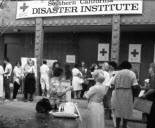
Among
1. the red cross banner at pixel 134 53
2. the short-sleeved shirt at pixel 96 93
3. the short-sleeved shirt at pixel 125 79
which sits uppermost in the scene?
the red cross banner at pixel 134 53

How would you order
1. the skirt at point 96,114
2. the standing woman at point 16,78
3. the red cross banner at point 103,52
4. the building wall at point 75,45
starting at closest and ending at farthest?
the skirt at point 96,114, the standing woman at point 16,78, the red cross banner at point 103,52, the building wall at point 75,45

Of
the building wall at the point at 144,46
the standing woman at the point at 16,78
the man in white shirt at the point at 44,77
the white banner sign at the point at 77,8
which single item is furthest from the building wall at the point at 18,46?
the standing woman at the point at 16,78

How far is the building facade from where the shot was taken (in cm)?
1769

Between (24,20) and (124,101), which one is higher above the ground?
(24,20)

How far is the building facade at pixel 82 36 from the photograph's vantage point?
17.7 m

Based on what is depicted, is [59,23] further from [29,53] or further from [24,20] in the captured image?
[29,53]

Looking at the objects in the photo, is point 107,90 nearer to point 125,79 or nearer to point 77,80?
point 125,79

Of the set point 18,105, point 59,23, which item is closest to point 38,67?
point 59,23

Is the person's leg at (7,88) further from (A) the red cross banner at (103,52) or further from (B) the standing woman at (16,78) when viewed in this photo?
(A) the red cross banner at (103,52)

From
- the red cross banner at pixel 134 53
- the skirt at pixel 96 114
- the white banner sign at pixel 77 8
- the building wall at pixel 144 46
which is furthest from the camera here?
the building wall at pixel 144 46

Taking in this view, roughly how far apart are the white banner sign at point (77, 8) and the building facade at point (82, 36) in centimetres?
29

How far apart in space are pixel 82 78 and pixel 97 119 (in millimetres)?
10145

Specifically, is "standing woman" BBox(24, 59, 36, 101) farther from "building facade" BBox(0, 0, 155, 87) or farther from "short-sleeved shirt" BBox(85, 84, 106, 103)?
"short-sleeved shirt" BBox(85, 84, 106, 103)

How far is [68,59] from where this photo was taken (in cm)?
2417
